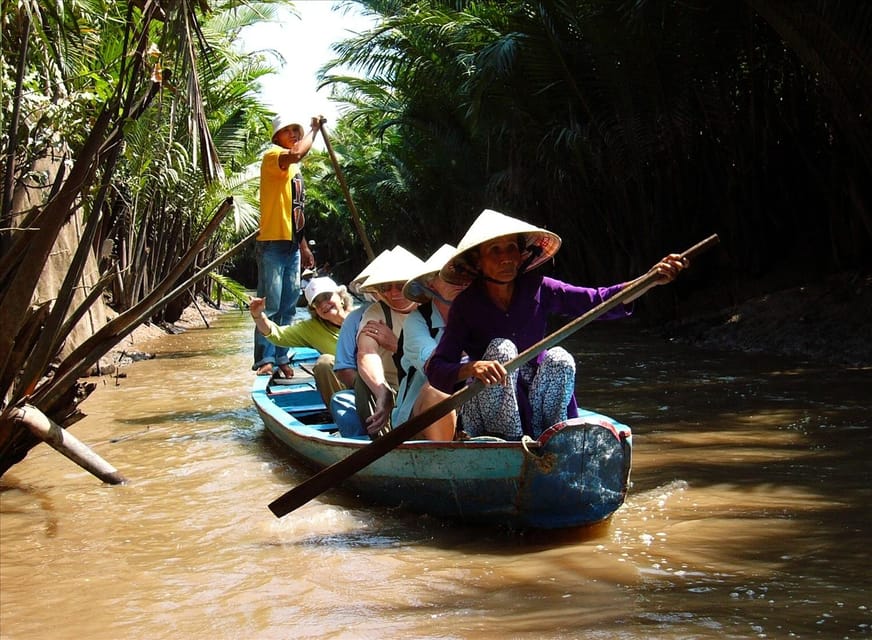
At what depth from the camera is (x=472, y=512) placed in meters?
5.14

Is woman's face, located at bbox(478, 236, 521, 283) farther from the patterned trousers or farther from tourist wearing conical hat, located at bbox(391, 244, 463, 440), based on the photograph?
tourist wearing conical hat, located at bbox(391, 244, 463, 440)

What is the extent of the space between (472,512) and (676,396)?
15.7 feet

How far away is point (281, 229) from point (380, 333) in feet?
9.77

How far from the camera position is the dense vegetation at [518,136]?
5.80 m

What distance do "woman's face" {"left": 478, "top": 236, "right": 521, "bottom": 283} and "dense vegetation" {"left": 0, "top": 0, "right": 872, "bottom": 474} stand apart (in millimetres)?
1545

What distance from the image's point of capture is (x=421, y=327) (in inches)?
225

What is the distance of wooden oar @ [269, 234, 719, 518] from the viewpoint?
4.54 meters

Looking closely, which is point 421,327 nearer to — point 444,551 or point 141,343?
point 444,551

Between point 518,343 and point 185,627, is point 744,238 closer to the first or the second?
point 518,343

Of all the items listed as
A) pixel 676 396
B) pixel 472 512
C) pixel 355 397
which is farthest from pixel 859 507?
pixel 676 396

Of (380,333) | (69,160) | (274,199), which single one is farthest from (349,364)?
(69,160)

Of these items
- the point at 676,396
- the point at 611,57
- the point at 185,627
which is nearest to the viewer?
the point at 185,627

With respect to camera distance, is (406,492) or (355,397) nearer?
(406,492)

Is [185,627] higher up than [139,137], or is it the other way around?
[139,137]
